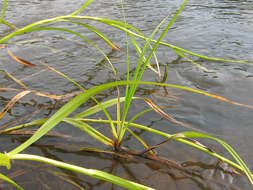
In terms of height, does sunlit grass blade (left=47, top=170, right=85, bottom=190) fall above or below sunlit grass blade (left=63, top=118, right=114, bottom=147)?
below

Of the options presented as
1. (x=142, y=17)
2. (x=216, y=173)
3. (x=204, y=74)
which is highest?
(x=142, y=17)

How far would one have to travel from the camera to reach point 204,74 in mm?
1718

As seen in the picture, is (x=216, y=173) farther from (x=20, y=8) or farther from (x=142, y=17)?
(x=20, y=8)

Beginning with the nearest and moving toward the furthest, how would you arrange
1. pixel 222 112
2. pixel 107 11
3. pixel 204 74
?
pixel 222 112 < pixel 204 74 < pixel 107 11

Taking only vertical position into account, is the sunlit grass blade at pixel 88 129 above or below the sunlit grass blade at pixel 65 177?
above

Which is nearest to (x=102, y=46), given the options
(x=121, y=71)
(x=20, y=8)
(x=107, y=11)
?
(x=121, y=71)

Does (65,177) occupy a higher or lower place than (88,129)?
lower

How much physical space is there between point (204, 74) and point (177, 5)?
2.32 meters

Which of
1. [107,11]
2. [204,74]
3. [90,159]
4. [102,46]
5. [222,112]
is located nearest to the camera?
[90,159]

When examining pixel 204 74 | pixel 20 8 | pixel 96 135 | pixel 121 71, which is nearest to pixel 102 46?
pixel 121 71

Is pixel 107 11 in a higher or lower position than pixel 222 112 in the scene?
higher

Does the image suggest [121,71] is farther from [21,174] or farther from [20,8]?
[20,8]

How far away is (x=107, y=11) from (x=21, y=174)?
301 centimetres

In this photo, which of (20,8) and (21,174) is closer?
(21,174)
